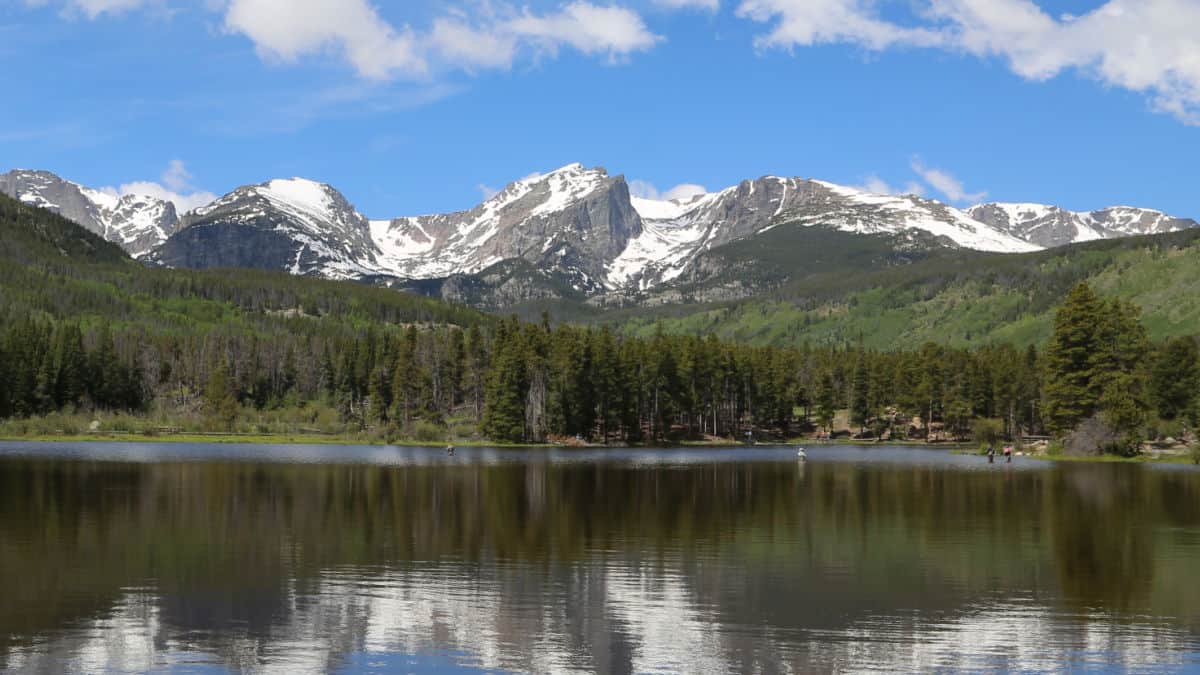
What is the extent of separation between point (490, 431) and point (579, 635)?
14577 cm

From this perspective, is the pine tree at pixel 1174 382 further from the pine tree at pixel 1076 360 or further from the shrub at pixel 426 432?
the shrub at pixel 426 432

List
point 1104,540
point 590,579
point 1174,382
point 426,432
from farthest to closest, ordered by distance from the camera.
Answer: point 426,432 < point 1174,382 < point 1104,540 < point 590,579

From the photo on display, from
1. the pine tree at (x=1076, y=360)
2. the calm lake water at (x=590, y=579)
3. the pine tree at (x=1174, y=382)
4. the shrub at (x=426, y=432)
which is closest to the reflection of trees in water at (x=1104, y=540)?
the calm lake water at (x=590, y=579)

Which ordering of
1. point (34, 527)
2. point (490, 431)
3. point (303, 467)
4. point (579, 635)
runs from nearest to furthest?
1. point (579, 635)
2. point (34, 527)
3. point (303, 467)
4. point (490, 431)

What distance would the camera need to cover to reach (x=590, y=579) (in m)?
37.2

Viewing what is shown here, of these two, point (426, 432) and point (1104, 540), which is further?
point (426, 432)

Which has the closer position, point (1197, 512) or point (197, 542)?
point (197, 542)

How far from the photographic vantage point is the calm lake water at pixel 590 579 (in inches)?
1054

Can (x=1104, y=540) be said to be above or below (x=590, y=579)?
below

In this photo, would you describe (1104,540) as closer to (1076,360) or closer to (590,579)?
(590,579)

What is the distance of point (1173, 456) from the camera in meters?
123

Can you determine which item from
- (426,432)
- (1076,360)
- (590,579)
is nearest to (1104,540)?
(590,579)

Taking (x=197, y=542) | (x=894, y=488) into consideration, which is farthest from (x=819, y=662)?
(x=894, y=488)

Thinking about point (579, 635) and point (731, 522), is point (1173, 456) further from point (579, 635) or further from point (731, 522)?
point (579, 635)
